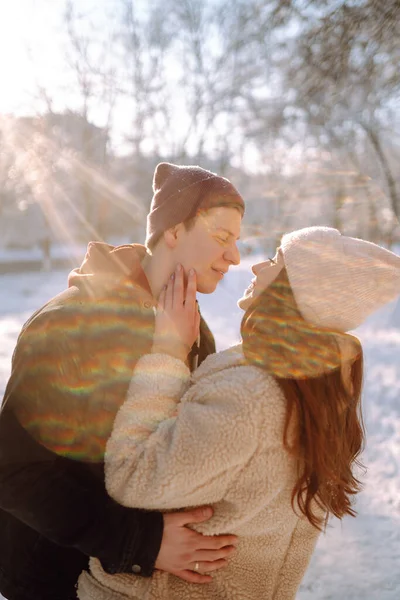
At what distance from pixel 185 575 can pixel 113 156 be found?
54.9 ft

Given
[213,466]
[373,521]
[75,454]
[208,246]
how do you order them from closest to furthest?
[213,466], [75,454], [208,246], [373,521]

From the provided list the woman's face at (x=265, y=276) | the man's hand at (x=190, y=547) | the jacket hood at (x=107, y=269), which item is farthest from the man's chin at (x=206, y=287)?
the man's hand at (x=190, y=547)

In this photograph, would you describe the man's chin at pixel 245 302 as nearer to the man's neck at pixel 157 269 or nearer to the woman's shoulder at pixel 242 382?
the woman's shoulder at pixel 242 382

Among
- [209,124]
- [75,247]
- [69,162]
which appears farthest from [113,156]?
[75,247]

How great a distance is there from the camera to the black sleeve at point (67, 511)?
136cm

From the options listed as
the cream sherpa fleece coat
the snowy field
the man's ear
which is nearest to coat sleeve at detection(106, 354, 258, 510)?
the cream sherpa fleece coat

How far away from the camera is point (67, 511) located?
4.49 feet

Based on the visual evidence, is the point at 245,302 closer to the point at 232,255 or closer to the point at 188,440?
the point at 232,255

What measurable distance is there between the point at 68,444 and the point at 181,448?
0.38 metres

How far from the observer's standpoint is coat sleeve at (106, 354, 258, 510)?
1.27m

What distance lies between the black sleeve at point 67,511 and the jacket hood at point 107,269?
52 centimetres

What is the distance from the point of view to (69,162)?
1692 cm

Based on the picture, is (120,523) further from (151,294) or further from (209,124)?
(209,124)

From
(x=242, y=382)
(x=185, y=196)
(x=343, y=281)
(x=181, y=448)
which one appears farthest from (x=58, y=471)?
(x=185, y=196)
